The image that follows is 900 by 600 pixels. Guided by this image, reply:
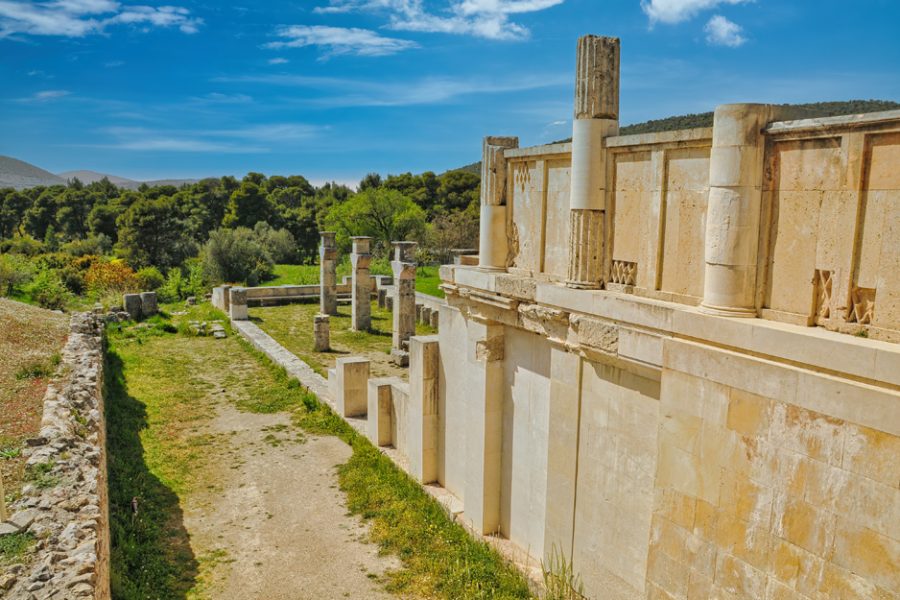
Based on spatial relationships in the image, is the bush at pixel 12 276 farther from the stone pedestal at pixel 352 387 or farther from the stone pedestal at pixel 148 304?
the stone pedestal at pixel 352 387

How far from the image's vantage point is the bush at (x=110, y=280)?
88.1 ft

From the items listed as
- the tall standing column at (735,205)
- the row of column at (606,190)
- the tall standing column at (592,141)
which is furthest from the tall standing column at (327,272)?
the tall standing column at (735,205)

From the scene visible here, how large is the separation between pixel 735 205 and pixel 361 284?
17264 millimetres

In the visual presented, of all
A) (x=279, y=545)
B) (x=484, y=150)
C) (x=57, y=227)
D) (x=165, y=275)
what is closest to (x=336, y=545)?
(x=279, y=545)

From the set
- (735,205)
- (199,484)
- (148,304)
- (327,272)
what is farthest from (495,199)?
(148,304)

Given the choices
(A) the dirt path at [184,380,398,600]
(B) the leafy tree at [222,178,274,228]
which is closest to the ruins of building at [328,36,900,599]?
(A) the dirt path at [184,380,398,600]

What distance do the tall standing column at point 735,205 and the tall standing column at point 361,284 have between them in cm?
1669

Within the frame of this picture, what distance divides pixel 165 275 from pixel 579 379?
116 feet

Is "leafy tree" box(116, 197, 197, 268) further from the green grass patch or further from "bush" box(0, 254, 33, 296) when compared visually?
the green grass patch

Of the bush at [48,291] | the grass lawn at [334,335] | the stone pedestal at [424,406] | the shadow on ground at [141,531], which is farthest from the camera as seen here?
the bush at [48,291]

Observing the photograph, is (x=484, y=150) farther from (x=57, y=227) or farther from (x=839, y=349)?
(x=57, y=227)

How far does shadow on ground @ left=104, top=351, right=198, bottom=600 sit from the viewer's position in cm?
722

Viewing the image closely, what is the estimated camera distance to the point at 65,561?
5.71 metres

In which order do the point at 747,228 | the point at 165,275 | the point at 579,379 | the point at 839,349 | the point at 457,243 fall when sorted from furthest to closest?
the point at 457,243 < the point at 165,275 < the point at 579,379 < the point at 747,228 < the point at 839,349
